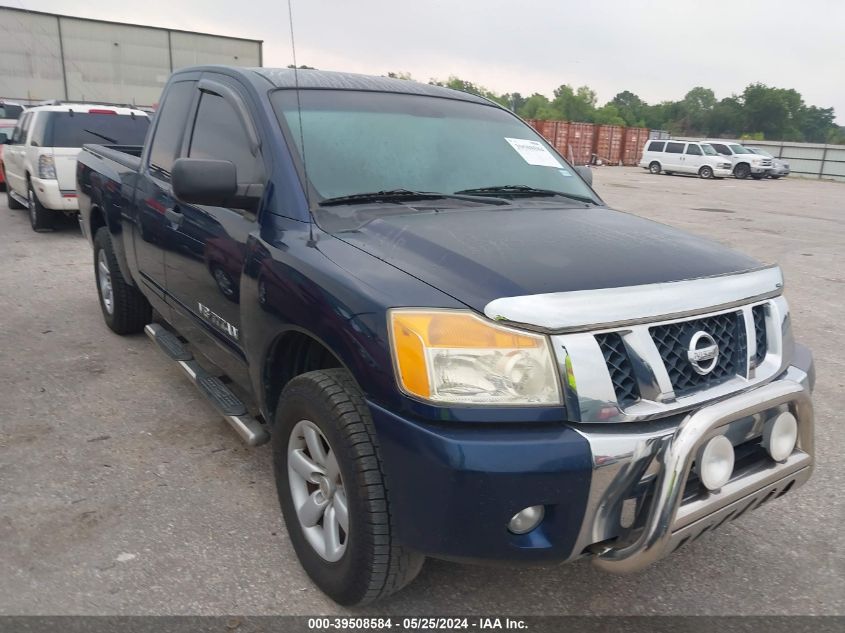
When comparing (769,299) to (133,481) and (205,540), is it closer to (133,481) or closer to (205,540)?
(205,540)

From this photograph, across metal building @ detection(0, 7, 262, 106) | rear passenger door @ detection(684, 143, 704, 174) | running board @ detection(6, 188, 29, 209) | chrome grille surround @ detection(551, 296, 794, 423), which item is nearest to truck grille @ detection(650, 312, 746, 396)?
chrome grille surround @ detection(551, 296, 794, 423)

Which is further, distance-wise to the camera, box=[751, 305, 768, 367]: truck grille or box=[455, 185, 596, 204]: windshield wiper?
box=[455, 185, 596, 204]: windshield wiper

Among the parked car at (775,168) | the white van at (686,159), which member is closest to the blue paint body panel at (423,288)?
the white van at (686,159)

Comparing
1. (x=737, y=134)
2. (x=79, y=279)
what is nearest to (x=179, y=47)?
(x=79, y=279)

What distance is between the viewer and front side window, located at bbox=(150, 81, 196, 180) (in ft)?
12.1

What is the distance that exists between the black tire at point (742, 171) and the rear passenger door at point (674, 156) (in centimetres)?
245

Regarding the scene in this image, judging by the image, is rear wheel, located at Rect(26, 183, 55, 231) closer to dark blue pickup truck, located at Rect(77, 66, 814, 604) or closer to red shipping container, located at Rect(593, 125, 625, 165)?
dark blue pickup truck, located at Rect(77, 66, 814, 604)

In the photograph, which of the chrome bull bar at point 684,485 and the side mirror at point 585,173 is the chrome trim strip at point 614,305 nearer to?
the chrome bull bar at point 684,485

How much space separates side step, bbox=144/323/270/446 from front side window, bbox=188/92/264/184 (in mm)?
1007

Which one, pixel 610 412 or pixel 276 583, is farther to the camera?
pixel 276 583

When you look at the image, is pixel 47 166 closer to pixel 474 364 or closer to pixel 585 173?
pixel 585 173

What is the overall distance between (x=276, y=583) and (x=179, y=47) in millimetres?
38632

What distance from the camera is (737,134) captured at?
327ft

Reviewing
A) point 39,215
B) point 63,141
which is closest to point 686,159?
point 63,141
